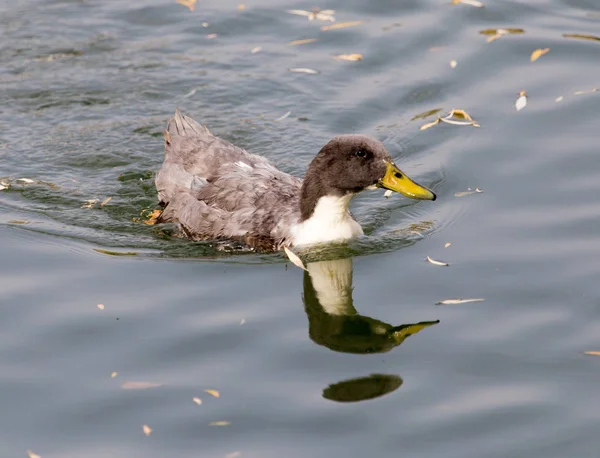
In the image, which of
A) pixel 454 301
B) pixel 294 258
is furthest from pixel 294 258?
pixel 454 301

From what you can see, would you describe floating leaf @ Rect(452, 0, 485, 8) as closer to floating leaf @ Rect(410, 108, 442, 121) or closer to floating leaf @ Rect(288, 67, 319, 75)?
floating leaf @ Rect(288, 67, 319, 75)

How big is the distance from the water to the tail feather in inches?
34.6

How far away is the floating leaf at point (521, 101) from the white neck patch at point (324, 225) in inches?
166

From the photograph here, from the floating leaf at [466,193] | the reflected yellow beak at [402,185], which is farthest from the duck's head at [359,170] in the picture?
the floating leaf at [466,193]

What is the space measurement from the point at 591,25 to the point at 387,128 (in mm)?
4345

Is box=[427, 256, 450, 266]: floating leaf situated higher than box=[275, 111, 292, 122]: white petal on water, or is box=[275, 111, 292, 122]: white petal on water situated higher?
box=[275, 111, 292, 122]: white petal on water

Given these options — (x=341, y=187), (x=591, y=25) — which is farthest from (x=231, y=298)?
(x=591, y=25)

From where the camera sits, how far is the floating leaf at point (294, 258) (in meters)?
10.8

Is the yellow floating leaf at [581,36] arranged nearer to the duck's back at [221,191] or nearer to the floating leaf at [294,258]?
the duck's back at [221,191]

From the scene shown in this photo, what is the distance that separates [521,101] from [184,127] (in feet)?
15.5

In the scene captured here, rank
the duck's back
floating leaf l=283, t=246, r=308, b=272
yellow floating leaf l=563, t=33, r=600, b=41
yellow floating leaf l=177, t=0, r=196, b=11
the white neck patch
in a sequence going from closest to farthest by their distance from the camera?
floating leaf l=283, t=246, r=308, b=272 → the white neck patch → the duck's back → yellow floating leaf l=563, t=33, r=600, b=41 → yellow floating leaf l=177, t=0, r=196, b=11

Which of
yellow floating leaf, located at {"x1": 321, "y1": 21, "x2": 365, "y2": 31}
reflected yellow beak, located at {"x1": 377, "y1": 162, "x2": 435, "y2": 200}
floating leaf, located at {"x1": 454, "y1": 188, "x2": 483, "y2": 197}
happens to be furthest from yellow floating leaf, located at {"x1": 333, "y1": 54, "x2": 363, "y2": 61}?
reflected yellow beak, located at {"x1": 377, "y1": 162, "x2": 435, "y2": 200}

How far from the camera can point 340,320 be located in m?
9.70

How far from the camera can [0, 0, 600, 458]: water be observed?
7957mm
